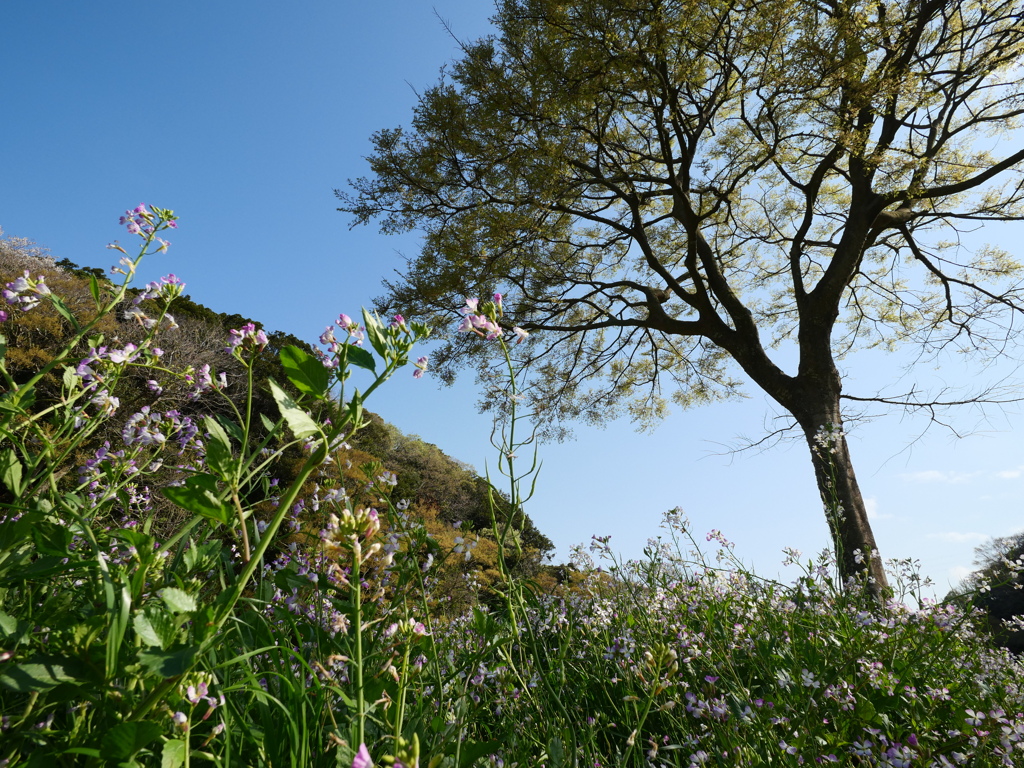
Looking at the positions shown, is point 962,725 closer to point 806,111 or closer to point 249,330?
point 249,330

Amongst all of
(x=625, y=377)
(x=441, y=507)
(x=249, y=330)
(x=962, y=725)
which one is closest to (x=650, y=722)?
(x=962, y=725)

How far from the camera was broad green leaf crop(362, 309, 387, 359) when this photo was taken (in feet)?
2.66

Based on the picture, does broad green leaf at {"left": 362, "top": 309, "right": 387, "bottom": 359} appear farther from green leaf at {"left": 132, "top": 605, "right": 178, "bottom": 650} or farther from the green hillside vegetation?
the green hillside vegetation

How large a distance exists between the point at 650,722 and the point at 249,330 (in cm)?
211

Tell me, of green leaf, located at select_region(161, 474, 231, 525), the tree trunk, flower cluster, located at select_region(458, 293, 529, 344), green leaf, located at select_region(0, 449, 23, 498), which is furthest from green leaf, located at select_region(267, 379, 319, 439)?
the tree trunk

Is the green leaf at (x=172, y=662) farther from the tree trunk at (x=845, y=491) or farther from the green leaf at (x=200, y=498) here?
the tree trunk at (x=845, y=491)

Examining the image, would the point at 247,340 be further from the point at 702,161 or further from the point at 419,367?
the point at 702,161

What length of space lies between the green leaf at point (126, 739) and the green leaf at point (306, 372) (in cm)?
45

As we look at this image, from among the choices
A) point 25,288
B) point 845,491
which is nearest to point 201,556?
point 25,288

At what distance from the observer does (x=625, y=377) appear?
36.1 ft

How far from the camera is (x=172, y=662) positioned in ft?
2.10

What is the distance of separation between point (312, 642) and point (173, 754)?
957 mm

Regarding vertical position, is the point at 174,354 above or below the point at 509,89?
below

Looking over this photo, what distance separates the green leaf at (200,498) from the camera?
27.2 inches
